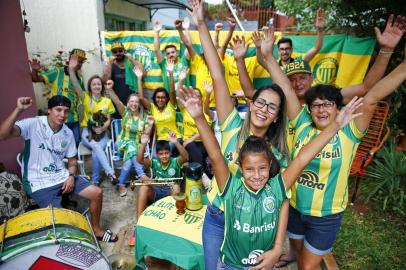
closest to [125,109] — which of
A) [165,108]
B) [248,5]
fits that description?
[165,108]

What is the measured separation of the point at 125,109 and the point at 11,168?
1.84 m

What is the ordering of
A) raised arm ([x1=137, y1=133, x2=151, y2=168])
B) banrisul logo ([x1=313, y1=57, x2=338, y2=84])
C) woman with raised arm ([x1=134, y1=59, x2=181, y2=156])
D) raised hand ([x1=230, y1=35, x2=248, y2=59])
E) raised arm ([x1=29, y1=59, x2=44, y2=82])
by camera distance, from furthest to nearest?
1. banrisul logo ([x1=313, y1=57, x2=338, y2=84])
2. raised arm ([x1=29, y1=59, x2=44, y2=82])
3. woman with raised arm ([x1=134, y1=59, x2=181, y2=156])
4. raised arm ([x1=137, y1=133, x2=151, y2=168])
5. raised hand ([x1=230, y1=35, x2=248, y2=59])

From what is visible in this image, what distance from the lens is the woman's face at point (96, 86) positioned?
4.89 meters

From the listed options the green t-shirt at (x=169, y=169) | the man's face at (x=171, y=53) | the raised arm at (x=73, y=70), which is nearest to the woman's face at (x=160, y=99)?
the man's face at (x=171, y=53)

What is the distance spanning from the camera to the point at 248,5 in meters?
16.2

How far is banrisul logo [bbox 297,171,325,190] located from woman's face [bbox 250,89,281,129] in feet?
1.70

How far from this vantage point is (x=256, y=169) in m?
1.80

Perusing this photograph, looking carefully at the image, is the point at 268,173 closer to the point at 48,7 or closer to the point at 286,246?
the point at 286,246

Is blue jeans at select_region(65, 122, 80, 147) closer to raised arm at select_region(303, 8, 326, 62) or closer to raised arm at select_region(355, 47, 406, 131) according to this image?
raised arm at select_region(303, 8, 326, 62)

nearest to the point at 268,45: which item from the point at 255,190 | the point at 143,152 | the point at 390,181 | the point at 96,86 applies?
the point at 255,190

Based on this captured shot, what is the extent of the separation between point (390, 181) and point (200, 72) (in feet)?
11.2

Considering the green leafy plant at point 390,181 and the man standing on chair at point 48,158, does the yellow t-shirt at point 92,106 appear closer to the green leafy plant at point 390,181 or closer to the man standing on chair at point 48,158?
the man standing on chair at point 48,158

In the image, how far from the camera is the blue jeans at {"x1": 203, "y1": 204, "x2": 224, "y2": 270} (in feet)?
6.69

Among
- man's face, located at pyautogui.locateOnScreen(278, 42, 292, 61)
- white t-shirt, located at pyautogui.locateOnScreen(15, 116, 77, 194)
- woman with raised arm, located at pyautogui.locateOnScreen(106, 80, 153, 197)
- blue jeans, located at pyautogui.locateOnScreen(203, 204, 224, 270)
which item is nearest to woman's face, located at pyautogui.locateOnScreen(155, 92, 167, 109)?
woman with raised arm, located at pyautogui.locateOnScreen(106, 80, 153, 197)
